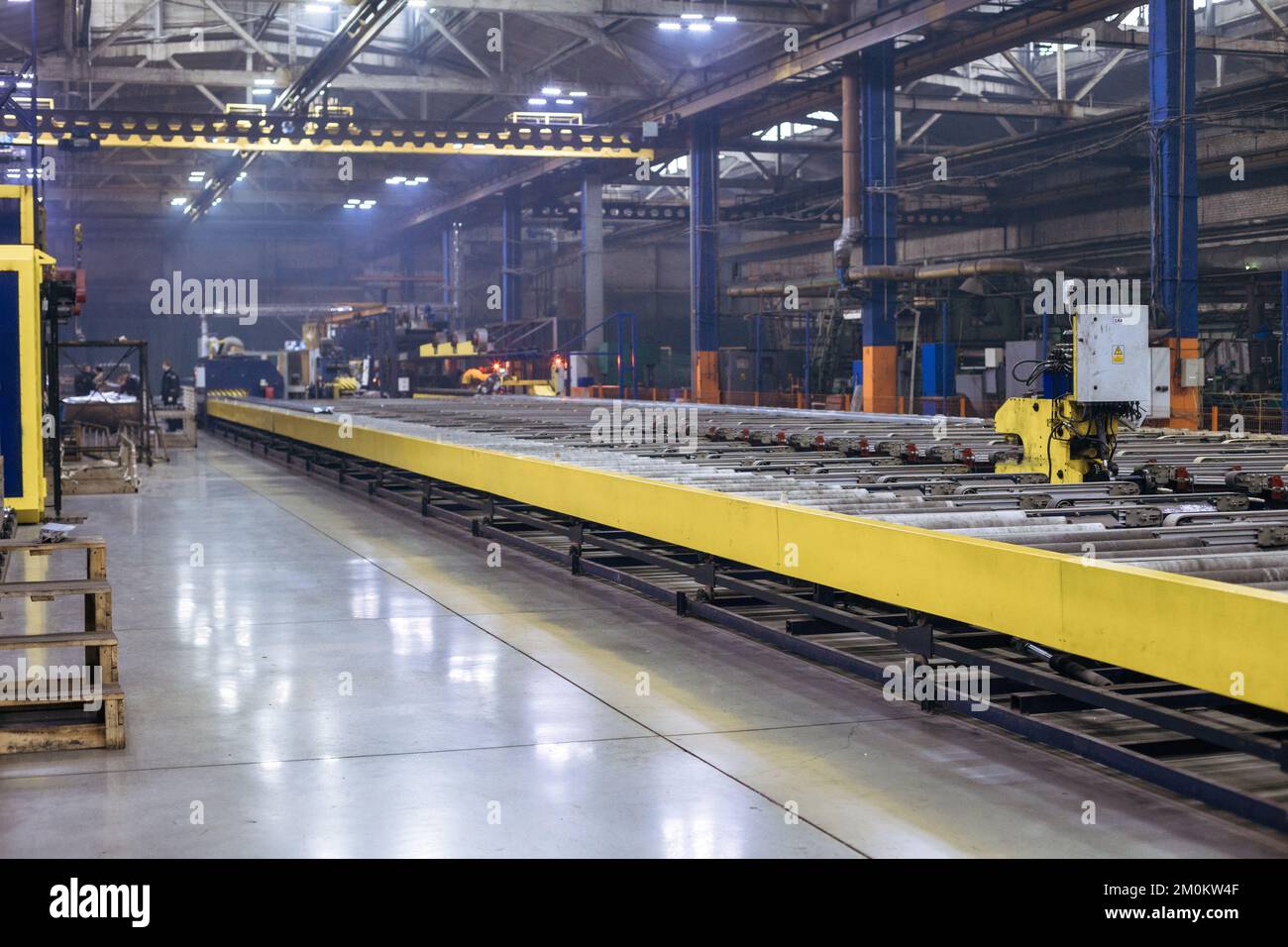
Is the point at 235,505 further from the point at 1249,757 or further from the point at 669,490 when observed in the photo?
the point at 1249,757

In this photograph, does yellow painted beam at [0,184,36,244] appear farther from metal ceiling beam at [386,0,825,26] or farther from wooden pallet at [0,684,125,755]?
metal ceiling beam at [386,0,825,26]

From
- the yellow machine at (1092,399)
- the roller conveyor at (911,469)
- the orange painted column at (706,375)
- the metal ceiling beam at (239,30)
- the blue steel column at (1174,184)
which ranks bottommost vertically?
the roller conveyor at (911,469)

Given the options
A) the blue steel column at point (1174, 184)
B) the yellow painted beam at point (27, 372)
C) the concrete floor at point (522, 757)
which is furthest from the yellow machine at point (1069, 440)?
the blue steel column at point (1174, 184)

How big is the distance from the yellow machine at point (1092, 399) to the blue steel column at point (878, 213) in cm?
1426

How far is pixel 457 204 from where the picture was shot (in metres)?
38.4

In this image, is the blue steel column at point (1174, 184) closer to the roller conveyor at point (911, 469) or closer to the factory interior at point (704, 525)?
the factory interior at point (704, 525)

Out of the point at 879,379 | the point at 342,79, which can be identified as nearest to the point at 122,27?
the point at 342,79

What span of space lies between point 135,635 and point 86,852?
3307mm

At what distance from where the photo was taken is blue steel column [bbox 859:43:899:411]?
2230cm

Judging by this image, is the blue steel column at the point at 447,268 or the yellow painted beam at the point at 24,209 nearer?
the yellow painted beam at the point at 24,209

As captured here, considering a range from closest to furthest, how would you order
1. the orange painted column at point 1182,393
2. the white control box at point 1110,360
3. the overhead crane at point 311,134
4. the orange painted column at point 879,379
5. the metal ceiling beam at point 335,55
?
the white control box at point 1110,360
the orange painted column at point 1182,393
the metal ceiling beam at point 335,55
the orange painted column at point 879,379
the overhead crane at point 311,134

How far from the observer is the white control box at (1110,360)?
7535 mm

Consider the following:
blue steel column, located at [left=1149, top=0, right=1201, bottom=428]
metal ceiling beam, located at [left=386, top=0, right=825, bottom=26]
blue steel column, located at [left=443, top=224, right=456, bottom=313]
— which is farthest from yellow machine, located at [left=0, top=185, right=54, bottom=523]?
blue steel column, located at [left=443, top=224, right=456, bottom=313]

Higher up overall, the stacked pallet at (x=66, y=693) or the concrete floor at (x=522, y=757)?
the stacked pallet at (x=66, y=693)
